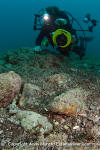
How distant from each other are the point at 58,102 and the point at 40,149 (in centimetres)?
97

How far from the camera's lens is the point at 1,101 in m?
3.11

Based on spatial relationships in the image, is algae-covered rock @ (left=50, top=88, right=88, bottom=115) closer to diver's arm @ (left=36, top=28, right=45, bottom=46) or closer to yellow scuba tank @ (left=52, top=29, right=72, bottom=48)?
yellow scuba tank @ (left=52, top=29, right=72, bottom=48)

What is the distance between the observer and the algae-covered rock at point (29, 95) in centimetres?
337

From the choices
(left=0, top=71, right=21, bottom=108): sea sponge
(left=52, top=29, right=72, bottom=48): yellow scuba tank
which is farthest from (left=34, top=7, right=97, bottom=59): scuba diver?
(left=0, top=71, right=21, bottom=108): sea sponge

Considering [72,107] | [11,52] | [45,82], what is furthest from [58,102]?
[11,52]

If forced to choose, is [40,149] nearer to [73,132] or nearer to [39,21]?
[73,132]

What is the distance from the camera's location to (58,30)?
21.6 ft

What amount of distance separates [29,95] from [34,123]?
102 centimetres

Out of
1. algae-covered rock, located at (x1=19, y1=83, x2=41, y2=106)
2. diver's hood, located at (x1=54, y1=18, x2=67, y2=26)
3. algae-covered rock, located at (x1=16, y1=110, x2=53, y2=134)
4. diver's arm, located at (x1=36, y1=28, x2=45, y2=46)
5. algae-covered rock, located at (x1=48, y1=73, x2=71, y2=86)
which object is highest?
diver's hood, located at (x1=54, y1=18, x2=67, y2=26)

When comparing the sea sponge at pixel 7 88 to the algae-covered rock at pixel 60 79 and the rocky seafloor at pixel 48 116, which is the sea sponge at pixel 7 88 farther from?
the algae-covered rock at pixel 60 79

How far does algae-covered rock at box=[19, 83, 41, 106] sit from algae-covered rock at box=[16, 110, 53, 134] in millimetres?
607

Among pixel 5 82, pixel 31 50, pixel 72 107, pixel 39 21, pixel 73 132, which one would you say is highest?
pixel 39 21

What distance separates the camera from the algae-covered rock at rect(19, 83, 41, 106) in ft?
11.1

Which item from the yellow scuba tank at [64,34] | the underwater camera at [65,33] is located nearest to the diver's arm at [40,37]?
the underwater camera at [65,33]
